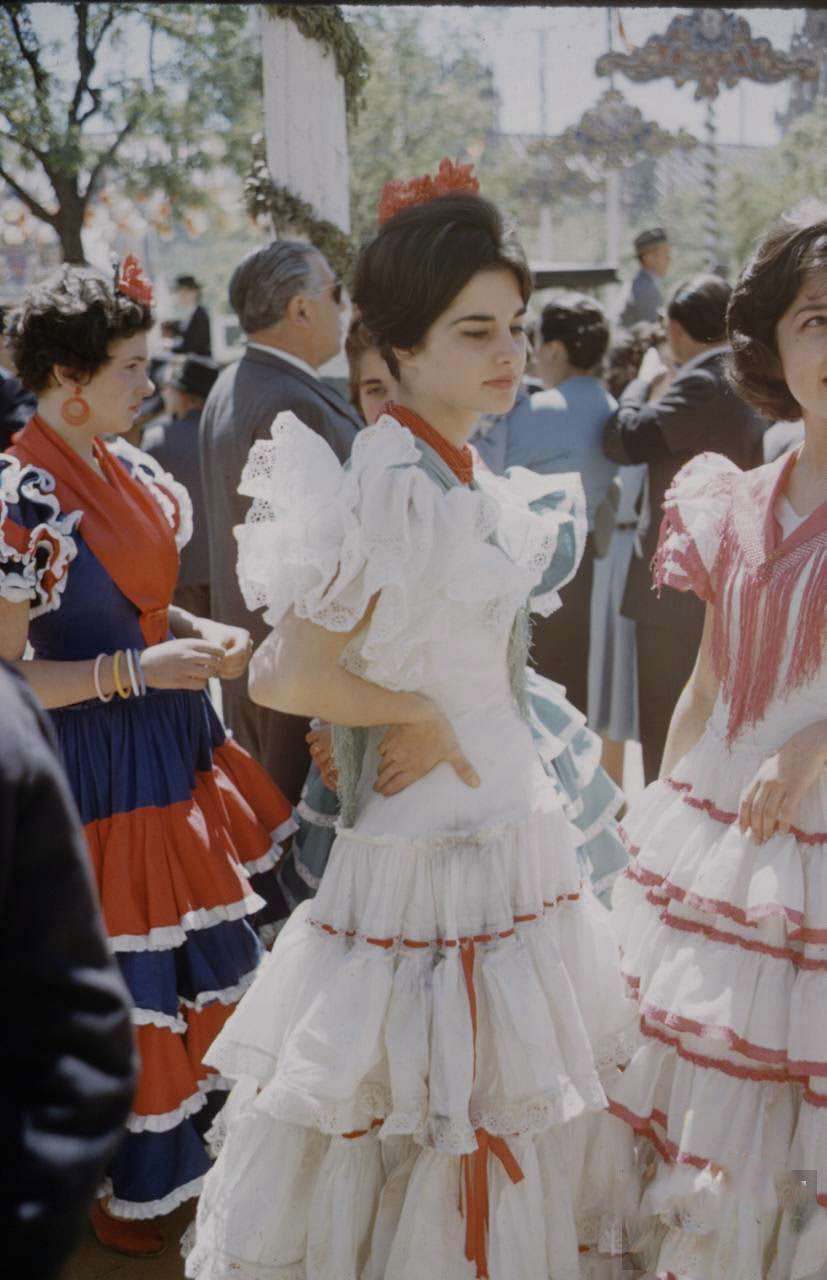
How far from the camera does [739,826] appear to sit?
2010 mm

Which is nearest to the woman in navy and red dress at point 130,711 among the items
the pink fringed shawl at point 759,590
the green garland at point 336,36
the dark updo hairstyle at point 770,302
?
the pink fringed shawl at point 759,590

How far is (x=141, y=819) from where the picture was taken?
2.50 metres

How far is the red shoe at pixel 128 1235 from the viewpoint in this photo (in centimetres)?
254

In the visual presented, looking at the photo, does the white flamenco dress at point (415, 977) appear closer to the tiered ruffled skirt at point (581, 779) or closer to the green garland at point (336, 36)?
the tiered ruffled skirt at point (581, 779)

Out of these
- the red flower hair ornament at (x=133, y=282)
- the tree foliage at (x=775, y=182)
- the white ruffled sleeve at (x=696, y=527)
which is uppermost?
the tree foliage at (x=775, y=182)

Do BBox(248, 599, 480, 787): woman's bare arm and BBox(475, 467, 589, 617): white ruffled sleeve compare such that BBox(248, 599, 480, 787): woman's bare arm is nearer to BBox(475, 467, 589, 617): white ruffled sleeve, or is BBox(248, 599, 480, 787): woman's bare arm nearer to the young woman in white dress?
the young woman in white dress

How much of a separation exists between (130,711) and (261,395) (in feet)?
3.83

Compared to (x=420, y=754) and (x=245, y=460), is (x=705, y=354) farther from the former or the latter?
(x=420, y=754)

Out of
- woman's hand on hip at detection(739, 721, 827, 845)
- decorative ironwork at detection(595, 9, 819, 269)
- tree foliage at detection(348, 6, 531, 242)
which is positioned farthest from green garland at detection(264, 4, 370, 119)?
tree foliage at detection(348, 6, 531, 242)

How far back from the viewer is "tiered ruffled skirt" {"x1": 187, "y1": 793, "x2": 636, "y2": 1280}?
1.81 meters

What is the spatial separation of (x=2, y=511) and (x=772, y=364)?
1.52m

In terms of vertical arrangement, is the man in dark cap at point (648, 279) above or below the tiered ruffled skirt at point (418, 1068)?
above

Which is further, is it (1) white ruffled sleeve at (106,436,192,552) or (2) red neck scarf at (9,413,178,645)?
(1) white ruffled sleeve at (106,436,192,552)

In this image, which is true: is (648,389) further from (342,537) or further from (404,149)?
(404,149)
